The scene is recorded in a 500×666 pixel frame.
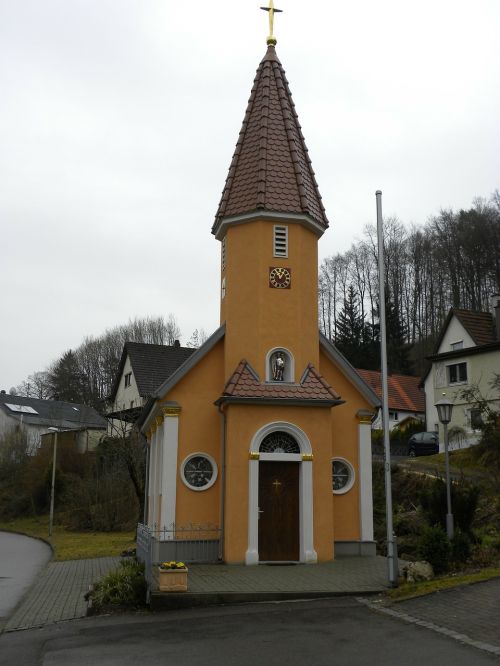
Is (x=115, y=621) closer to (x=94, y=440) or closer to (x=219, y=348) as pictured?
(x=219, y=348)

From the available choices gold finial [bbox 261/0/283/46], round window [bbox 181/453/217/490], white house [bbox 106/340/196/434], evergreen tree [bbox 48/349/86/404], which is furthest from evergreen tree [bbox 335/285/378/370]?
round window [bbox 181/453/217/490]

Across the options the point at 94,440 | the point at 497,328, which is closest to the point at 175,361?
the point at 94,440

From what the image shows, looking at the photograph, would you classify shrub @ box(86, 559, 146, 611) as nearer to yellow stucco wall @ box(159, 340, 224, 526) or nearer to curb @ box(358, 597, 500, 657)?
curb @ box(358, 597, 500, 657)

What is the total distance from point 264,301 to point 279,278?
76cm

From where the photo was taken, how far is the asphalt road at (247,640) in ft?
27.8

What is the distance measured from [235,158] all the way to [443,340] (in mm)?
24542

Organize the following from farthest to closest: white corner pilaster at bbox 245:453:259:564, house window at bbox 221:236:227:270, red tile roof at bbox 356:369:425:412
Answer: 1. red tile roof at bbox 356:369:425:412
2. house window at bbox 221:236:227:270
3. white corner pilaster at bbox 245:453:259:564

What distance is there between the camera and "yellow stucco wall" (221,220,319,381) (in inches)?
704

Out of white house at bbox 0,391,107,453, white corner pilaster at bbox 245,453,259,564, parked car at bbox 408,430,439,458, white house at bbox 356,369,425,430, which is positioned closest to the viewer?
white corner pilaster at bbox 245,453,259,564

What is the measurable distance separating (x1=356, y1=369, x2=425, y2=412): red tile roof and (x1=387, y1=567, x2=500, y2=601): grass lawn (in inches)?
1393

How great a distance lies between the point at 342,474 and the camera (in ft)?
60.9

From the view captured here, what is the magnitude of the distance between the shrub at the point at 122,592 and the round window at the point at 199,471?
185 inches

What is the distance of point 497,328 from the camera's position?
124ft

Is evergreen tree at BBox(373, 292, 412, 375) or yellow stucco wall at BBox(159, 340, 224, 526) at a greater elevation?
evergreen tree at BBox(373, 292, 412, 375)
